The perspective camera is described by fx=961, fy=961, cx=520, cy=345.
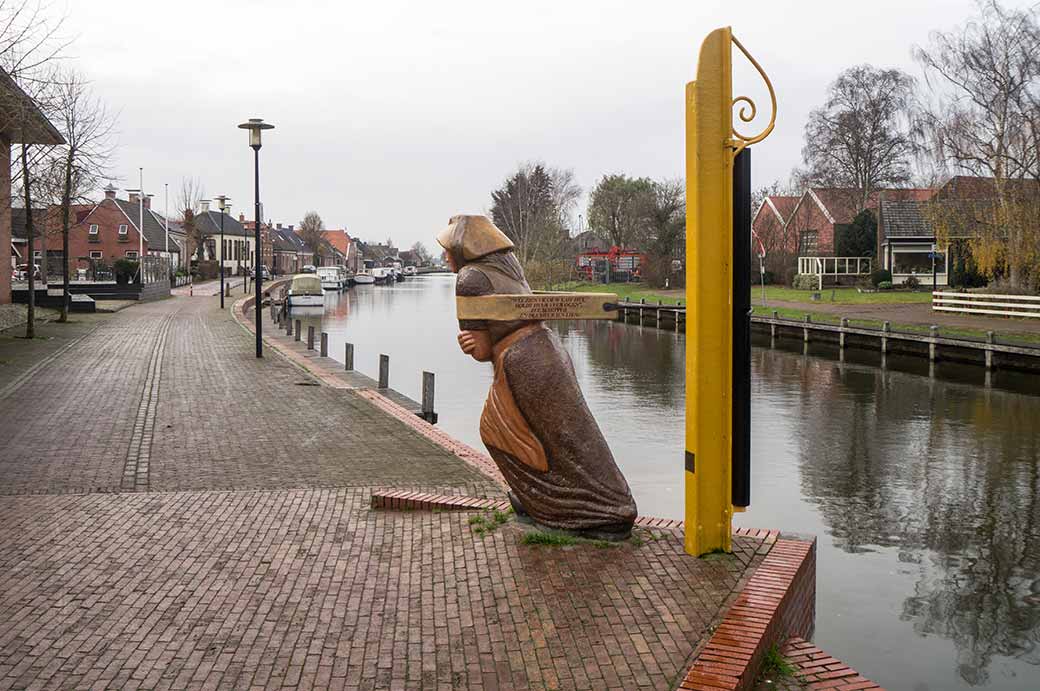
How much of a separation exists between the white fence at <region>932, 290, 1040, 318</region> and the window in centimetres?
2423

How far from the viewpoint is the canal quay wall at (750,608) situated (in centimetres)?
583

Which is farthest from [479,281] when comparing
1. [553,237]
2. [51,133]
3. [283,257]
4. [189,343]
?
[283,257]

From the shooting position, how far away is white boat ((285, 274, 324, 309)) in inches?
2173

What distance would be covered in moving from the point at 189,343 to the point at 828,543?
2085cm

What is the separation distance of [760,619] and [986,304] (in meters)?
32.4

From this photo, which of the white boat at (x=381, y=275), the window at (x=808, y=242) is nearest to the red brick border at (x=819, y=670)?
the window at (x=808, y=242)

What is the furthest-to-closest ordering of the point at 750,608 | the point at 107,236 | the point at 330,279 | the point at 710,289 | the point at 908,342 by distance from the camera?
the point at 330,279 < the point at 107,236 < the point at 908,342 < the point at 710,289 < the point at 750,608

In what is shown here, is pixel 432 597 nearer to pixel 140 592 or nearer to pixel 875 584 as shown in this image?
pixel 140 592

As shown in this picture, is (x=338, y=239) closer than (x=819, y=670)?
No

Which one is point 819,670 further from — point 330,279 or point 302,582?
point 330,279

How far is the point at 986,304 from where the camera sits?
3488 centimetres

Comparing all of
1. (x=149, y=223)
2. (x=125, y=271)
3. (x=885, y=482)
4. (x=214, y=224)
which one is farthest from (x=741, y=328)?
(x=214, y=224)

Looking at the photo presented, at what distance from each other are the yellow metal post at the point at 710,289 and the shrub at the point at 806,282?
47429mm

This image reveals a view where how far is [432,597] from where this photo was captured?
7.00m
